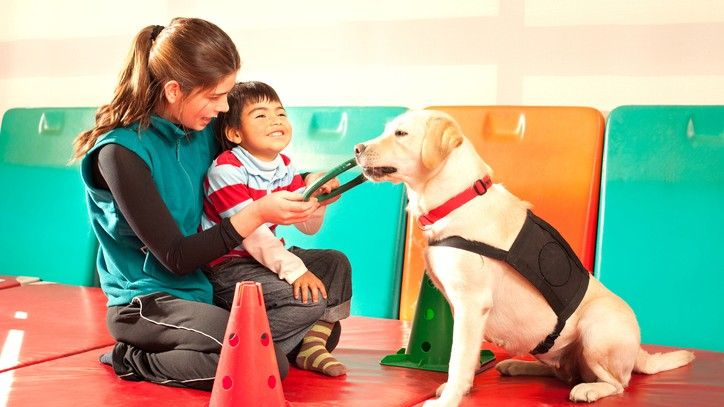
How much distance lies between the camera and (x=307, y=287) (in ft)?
8.19

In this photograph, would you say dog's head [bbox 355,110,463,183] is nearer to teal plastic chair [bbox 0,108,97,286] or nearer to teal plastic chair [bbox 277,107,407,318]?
teal plastic chair [bbox 277,107,407,318]

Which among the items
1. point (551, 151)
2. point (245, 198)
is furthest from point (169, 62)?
point (551, 151)

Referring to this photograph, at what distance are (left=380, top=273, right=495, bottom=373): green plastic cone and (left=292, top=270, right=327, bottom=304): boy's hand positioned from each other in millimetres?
290

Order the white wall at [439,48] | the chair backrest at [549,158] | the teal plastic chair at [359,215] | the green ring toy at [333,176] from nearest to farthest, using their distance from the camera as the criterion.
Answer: the green ring toy at [333,176] → the chair backrest at [549,158] → the white wall at [439,48] → the teal plastic chair at [359,215]

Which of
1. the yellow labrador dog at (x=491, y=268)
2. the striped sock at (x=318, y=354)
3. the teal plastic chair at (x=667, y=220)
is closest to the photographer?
the yellow labrador dog at (x=491, y=268)

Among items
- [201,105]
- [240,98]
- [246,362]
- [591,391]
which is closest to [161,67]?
[201,105]

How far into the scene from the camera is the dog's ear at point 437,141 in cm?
224

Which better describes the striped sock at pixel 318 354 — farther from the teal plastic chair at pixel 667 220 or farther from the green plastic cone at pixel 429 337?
the teal plastic chair at pixel 667 220

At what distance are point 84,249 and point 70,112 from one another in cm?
70

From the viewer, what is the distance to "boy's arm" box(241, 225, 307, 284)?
Result: 2490 millimetres

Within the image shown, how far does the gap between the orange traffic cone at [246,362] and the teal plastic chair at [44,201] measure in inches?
85.6

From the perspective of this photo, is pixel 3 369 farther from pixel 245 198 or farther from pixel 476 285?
pixel 476 285

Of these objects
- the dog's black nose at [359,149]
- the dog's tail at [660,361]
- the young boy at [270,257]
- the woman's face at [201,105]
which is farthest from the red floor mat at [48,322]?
the dog's tail at [660,361]

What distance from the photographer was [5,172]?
171 inches
